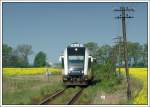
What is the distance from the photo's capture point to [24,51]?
571 inches

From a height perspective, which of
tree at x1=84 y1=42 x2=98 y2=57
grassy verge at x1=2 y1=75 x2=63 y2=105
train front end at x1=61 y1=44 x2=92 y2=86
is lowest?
grassy verge at x1=2 y1=75 x2=63 y2=105

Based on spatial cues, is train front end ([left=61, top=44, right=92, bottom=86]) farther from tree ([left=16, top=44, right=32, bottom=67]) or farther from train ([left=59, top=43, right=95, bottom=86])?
tree ([left=16, top=44, right=32, bottom=67])

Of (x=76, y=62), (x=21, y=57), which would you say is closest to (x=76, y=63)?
(x=76, y=62)

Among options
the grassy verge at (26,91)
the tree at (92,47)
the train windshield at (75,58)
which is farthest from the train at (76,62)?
the grassy verge at (26,91)

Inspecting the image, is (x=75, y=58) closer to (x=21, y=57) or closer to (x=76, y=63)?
(x=76, y=63)

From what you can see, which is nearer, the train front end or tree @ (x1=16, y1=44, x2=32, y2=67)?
tree @ (x1=16, y1=44, x2=32, y2=67)

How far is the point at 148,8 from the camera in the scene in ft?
→ 33.1

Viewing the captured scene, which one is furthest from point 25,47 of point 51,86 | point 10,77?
point 10,77

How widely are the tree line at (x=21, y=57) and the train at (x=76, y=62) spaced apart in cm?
105

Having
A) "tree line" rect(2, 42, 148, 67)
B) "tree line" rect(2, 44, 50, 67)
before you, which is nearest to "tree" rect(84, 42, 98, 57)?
"tree line" rect(2, 42, 148, 67)

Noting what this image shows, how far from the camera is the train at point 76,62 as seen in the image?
1717 cm

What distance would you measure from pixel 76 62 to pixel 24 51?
10.9 ft

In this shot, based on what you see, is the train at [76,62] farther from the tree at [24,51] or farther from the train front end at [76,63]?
the tree at [24,51]

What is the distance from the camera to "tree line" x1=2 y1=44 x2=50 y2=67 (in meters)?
13.7
